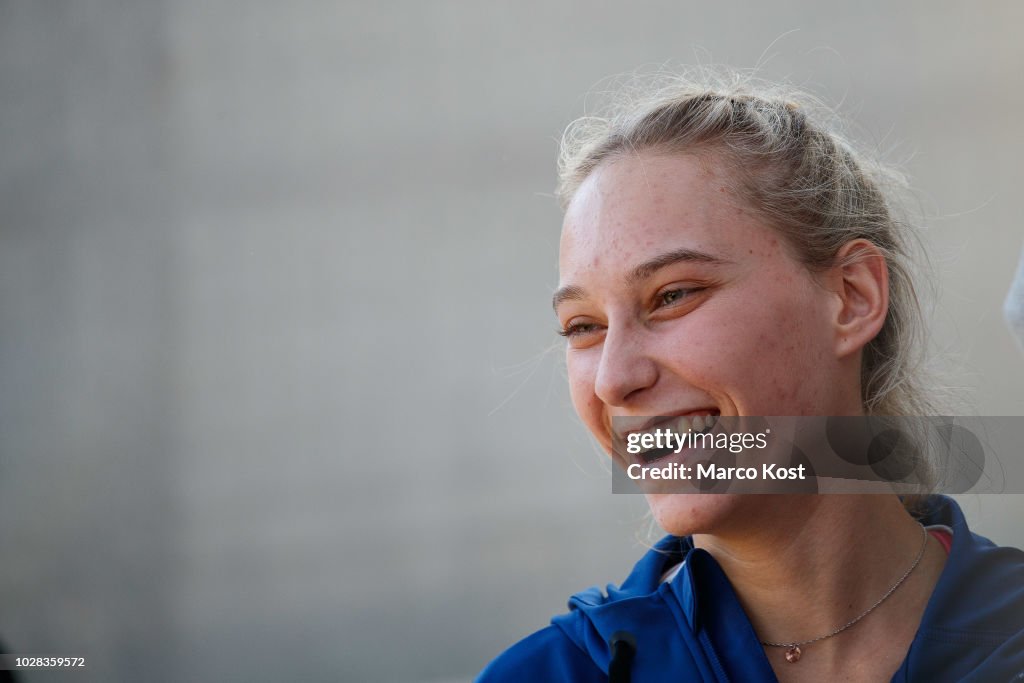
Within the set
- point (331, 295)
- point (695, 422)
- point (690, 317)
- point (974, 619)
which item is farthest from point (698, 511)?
point (331, 295)

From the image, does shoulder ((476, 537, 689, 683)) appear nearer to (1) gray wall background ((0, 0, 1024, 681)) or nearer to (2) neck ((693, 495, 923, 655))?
(2) neck ((693, 495, 923, 655))

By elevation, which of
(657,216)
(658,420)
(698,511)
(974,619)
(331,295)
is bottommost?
(974,619)

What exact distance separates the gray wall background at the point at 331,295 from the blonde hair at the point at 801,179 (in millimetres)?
1061

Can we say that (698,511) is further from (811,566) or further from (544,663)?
(544,663)

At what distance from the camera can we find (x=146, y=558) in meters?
2.46

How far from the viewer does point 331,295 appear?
8.30ft

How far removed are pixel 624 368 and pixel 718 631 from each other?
1.14 feet

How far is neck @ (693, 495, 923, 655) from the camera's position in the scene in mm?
1101

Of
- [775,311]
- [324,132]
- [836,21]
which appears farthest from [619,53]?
[775,311]

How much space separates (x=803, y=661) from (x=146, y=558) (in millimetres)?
1907

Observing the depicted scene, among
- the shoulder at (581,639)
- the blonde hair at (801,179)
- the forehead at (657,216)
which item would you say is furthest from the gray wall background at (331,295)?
the forehead at (657,216)

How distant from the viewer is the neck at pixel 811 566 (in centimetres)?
110

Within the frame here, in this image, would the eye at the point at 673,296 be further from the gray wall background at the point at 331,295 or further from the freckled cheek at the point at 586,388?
the gray wall background at the point at 331,295

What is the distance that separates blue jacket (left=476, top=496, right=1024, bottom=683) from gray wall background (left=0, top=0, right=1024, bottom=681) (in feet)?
3.93
